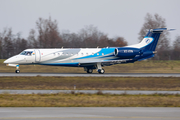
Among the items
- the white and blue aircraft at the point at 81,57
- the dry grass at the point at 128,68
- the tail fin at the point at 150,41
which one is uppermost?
the tail fin at the point at 150,41

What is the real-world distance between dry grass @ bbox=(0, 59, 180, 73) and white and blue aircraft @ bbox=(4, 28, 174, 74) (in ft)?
21.0

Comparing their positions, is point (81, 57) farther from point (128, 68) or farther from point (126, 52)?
point (128, 68)

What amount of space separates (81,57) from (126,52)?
7117 mm

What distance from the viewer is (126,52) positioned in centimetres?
4247

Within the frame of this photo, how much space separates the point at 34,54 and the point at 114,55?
12271 millimetres

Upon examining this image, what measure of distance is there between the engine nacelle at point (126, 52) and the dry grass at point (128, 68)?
301 inches

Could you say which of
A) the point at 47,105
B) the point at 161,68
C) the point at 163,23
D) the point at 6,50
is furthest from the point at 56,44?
the point at 47,105

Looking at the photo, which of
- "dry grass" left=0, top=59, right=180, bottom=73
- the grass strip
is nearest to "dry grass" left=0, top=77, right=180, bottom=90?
the grass strip

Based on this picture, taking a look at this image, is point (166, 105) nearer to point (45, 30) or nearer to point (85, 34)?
point (45, 30)

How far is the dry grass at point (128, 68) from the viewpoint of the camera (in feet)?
159
